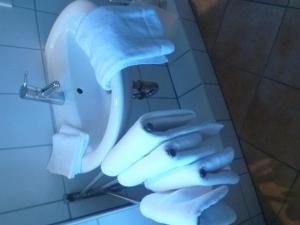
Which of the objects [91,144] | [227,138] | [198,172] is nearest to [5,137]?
[91,144]

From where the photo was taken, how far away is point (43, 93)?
0.87 meters

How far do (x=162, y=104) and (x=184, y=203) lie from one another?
0.83 metres

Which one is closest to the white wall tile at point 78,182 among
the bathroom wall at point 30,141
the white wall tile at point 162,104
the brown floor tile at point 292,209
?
the bathroom wall at point 30,141

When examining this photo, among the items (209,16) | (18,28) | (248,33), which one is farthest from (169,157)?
(209,16)

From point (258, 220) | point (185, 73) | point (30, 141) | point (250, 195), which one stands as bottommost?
point (258, 220)

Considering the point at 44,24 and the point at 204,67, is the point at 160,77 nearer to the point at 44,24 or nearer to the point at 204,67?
the point at 204,67

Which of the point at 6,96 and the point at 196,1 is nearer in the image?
the point at 6,96

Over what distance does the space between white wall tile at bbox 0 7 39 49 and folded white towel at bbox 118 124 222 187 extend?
0.61 metres

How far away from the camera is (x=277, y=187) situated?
133 centimetres

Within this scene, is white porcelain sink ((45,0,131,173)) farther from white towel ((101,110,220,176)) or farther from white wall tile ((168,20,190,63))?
white wall tile ((168,20,190,63))

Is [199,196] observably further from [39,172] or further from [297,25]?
[297,25]

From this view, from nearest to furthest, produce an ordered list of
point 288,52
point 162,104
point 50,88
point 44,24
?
point 50,88 < point 44,24 < point 288,52 < point 162,104

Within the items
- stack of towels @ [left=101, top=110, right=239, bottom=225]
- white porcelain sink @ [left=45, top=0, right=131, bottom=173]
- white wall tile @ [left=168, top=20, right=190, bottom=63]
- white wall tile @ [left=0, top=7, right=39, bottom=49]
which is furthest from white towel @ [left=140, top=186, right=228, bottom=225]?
white wall tile @ [left=168, top=20, right=190, bottom=63]

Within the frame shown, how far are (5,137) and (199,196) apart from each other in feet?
1.90
